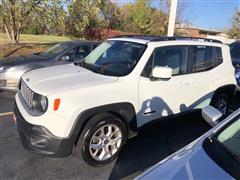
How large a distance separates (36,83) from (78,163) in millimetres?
1250

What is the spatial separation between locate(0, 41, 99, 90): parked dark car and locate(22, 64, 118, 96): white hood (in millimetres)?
2482

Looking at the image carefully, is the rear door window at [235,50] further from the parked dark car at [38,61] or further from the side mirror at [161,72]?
the side mirror at [161,72]

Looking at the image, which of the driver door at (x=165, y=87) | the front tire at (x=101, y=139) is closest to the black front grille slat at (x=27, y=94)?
the front tire at (x=101, y=139)

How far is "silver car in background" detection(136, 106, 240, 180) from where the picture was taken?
74.0 inches

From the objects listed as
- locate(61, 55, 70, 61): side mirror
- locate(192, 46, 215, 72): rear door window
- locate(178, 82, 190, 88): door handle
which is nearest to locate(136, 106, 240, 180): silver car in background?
locate(178, 82, 190, 88): door handle

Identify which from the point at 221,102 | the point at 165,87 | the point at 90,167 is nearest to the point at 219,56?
the point at 221,102

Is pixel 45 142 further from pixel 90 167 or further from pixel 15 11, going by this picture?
pixel 15 11

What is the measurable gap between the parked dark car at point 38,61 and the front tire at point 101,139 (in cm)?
348

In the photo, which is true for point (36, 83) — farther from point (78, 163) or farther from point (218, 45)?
point (218, 45)

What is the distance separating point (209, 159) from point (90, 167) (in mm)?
1975

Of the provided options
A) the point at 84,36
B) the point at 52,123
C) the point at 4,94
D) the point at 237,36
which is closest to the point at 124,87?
the point at 52,123

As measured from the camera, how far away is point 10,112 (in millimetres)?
5598

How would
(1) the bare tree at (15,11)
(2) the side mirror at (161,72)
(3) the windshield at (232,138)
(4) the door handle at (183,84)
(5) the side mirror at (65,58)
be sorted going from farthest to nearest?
(1) the bare tree at (15,11), (5) the side mirror at (65,58), (4) the door handle at (183,84), (2) the side mirror at (161,72), (3) the windshield at (232,138)

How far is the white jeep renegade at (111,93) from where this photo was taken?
3238mm
